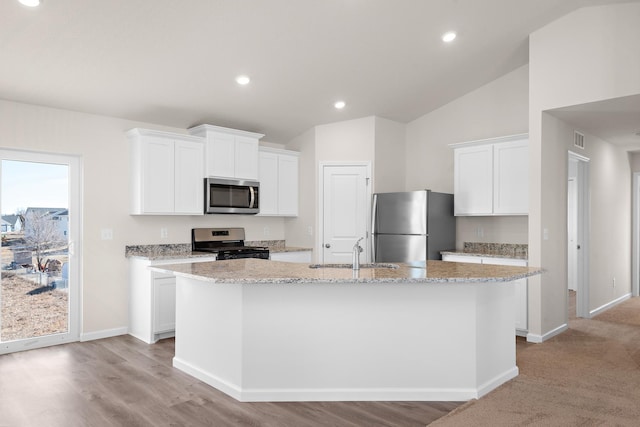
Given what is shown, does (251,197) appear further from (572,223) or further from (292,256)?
(572,223)

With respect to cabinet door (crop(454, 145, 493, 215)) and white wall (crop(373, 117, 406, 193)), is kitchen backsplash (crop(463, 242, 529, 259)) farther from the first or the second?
white wall (crop(373, 117, 406, 193))

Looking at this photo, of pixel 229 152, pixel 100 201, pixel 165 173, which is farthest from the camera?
pixel 229 152

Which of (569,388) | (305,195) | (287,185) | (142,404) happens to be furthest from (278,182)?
(569,388)

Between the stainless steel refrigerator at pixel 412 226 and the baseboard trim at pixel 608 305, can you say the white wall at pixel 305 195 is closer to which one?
the stainless steel refrigerator at pixel 412 226

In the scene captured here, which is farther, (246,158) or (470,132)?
(470,132)

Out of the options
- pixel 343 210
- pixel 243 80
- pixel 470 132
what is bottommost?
pixel 343 210

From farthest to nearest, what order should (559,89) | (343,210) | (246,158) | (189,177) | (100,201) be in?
(343,210) < (246,158) < (189,177) < (100,201) < (559,89)

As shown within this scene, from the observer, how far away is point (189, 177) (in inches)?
205

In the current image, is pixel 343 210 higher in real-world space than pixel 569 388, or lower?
higher

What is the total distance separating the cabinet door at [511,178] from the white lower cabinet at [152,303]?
3.50 metres

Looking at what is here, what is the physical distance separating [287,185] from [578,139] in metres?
3.64

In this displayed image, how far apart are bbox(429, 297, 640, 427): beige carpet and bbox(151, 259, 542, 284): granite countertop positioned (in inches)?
33.1

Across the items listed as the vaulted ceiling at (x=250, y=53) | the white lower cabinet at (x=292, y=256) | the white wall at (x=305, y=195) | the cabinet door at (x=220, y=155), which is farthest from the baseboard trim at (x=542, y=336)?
the cabinet door at (x=220, y=155)

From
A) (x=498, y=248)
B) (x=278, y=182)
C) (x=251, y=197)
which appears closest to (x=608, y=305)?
(x=498, y=248)
